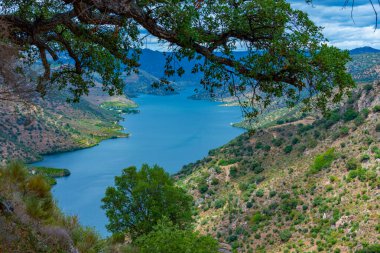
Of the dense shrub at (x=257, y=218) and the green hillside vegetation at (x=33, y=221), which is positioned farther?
the dense shrub at (x=257, y=218)

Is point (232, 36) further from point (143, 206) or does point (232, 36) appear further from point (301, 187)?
point (301, 187)

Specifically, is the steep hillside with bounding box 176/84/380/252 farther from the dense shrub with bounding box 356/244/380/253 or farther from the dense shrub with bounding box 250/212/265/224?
the dense shrub with bounding box 356/244/380/253

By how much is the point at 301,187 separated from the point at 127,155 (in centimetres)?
7411

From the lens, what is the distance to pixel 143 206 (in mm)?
29703

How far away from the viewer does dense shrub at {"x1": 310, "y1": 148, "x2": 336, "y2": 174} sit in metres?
56.4

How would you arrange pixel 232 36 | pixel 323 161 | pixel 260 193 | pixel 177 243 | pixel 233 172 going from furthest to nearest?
pixel 233 172 < pixel 260 193 < pixel 323 161 < pixel 177 243 < pixel 232 36

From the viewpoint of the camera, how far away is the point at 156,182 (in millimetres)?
30344

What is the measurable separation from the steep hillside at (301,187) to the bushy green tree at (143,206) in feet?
57.7

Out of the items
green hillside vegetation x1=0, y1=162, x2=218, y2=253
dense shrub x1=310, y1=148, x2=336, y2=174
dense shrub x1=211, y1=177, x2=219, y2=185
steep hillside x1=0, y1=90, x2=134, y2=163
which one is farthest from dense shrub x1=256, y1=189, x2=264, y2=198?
steep hillside x1=0, y1=90, x2=134, y2=163

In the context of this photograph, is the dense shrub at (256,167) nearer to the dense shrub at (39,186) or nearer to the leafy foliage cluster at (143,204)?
the leafy foliage cluster at (143,204)

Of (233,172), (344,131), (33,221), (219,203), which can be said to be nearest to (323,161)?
(344,131)

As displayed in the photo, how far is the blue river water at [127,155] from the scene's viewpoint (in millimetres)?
79994

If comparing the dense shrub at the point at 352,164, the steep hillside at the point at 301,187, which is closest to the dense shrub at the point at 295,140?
the steep hillside at the point at 301,187

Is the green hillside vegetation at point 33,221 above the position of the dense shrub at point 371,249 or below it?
above
